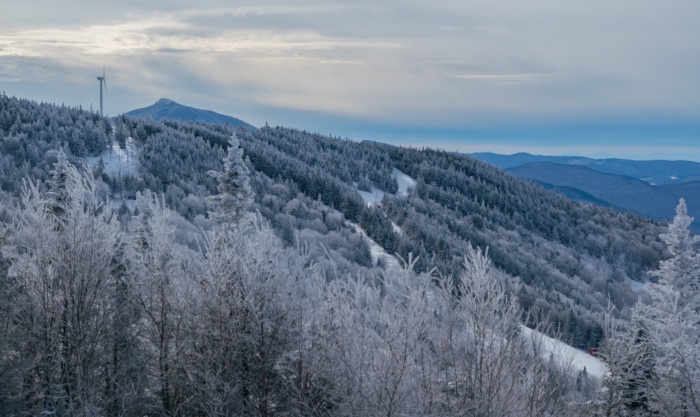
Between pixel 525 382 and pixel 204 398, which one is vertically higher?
pixel 525 382

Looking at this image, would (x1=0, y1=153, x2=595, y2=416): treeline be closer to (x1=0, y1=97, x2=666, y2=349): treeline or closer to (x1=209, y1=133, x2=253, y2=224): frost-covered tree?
(x1=209, y1=133, x2=253, y2=224): frost-covered tree

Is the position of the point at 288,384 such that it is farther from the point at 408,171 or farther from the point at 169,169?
the point at 408,171

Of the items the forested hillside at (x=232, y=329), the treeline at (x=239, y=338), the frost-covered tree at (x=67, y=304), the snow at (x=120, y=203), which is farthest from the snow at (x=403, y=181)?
the frost-covered tree at (x=67, y=304)

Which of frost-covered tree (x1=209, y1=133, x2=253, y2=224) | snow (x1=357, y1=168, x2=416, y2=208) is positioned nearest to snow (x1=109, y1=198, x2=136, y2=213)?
frost-covered tree (x1=209, y1=133, x2=253, y2=224)

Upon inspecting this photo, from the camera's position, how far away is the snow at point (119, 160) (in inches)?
2121

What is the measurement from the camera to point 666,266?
22766 mm


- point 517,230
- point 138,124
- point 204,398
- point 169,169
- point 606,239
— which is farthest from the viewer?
point 606,239

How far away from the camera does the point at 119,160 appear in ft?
189

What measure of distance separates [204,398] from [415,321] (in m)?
5.88

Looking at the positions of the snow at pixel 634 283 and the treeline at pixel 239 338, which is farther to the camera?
the snow at pixel 634 283

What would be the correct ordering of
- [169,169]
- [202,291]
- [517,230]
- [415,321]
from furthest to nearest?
1. [517,230]
2. [169,169]
3. [202,291]
4. [415,321]

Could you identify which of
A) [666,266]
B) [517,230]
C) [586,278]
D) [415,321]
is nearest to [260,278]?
[415,321]

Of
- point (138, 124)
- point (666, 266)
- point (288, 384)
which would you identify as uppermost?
point (138, 124)

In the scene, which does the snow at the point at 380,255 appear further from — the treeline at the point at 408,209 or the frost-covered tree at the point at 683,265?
the frost-covered tree at the point at 683,265
